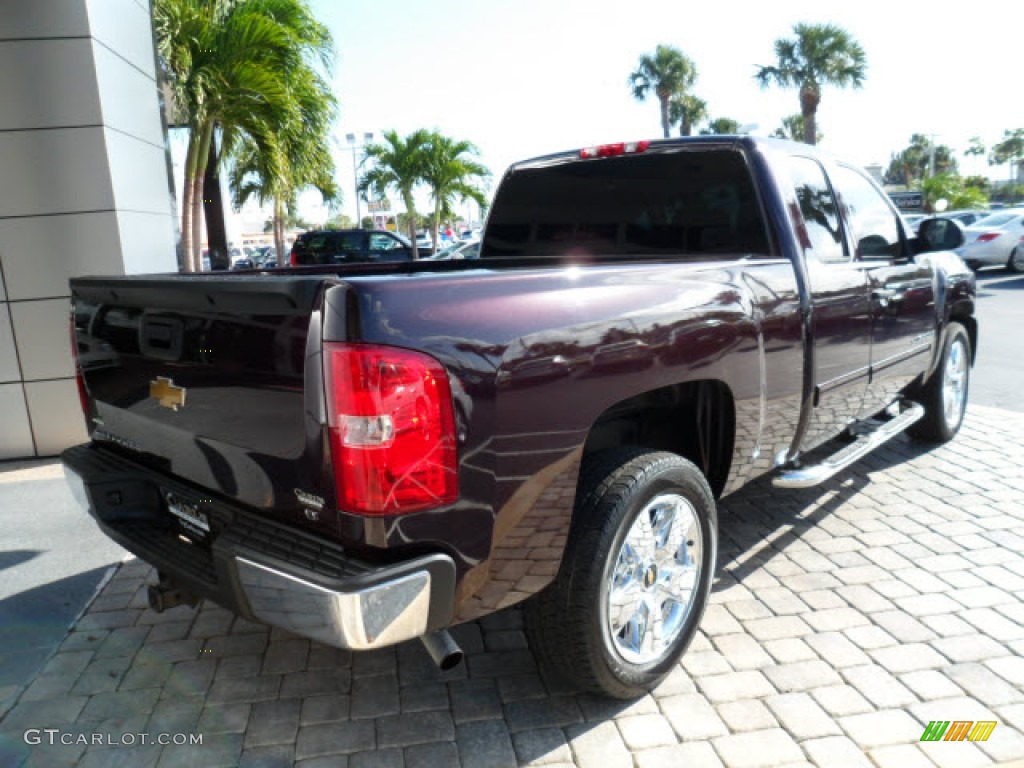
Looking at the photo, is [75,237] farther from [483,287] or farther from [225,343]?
[483,287]

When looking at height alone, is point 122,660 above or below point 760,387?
below

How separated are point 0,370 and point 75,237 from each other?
1.14m

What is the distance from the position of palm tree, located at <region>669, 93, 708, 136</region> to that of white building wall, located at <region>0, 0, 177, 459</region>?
35.2 metres

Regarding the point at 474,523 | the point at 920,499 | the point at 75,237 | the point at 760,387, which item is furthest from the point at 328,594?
the point at 75,237

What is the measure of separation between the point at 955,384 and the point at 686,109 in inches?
1390

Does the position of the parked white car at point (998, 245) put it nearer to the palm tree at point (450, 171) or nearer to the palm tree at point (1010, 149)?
the palm tree at point (450, 171)

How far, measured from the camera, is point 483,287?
7.16 ft

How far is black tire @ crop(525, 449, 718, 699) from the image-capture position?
2.44 meters

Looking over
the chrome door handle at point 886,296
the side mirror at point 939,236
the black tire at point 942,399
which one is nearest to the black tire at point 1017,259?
the black tire at point 942,399

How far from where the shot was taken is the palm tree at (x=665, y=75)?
121ft

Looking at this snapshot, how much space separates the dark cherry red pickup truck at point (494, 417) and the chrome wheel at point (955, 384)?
6.87 ft

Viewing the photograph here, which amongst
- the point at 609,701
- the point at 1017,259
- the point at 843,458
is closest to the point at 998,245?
the point at 1017,259

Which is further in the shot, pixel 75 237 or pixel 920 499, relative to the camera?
pixel 75 237

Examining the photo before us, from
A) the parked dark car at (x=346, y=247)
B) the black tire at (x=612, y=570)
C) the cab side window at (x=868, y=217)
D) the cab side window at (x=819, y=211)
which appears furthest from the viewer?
the parked dark car at (x=346, y=247)
